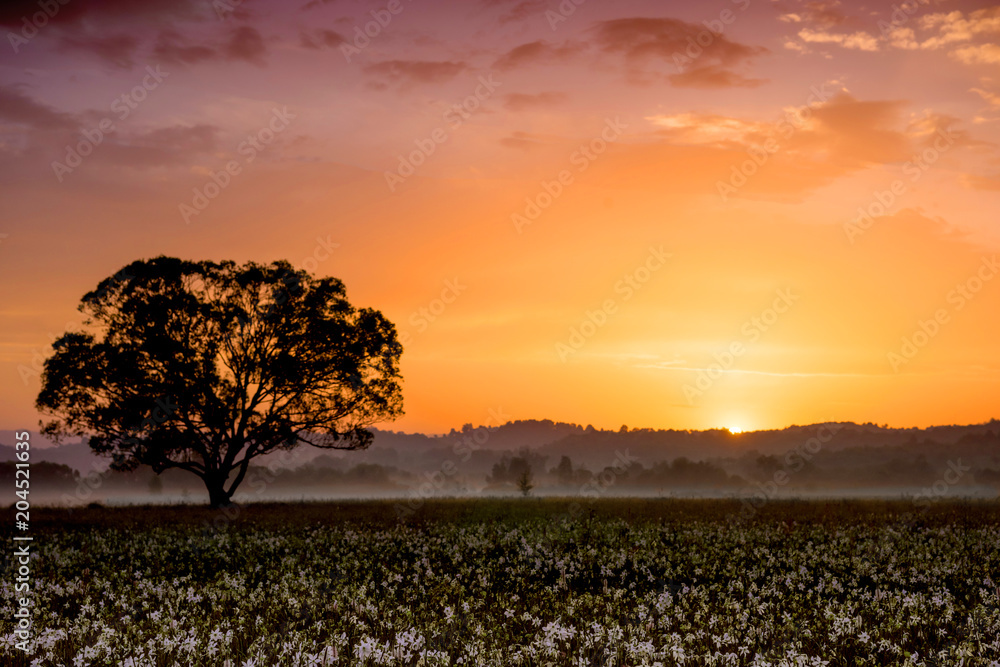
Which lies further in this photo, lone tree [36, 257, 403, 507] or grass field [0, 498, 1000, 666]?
lone tree [36, 257, 403, 507]

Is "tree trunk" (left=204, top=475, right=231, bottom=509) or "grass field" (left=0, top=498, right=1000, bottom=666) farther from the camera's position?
"tree trunk" (left=204, top=475, right=231, bottom=509)

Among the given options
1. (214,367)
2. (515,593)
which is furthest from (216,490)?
(515,593)

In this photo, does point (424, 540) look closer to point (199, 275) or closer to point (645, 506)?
point (645, 506)

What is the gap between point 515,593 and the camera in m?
14.9

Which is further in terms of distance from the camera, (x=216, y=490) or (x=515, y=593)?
(x=216, y=490)

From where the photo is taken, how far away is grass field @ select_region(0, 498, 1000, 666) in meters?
10.3

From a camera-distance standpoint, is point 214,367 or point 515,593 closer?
point 515,593

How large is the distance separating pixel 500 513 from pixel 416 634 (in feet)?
72.5

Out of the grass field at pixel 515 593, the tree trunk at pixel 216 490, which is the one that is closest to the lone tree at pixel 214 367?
the tree trunk at pixel 216 490

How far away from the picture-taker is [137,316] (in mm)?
42688

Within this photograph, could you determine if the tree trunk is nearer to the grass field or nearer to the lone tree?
the lone tree

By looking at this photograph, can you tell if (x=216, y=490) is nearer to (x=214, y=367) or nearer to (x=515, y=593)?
(x=214, y=367)

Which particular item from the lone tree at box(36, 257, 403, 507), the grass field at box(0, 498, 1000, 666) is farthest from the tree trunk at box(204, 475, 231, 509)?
the grass field at box(0, 498, 1000, 666)

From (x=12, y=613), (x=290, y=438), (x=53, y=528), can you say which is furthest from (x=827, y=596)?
(x=290, y=438)
